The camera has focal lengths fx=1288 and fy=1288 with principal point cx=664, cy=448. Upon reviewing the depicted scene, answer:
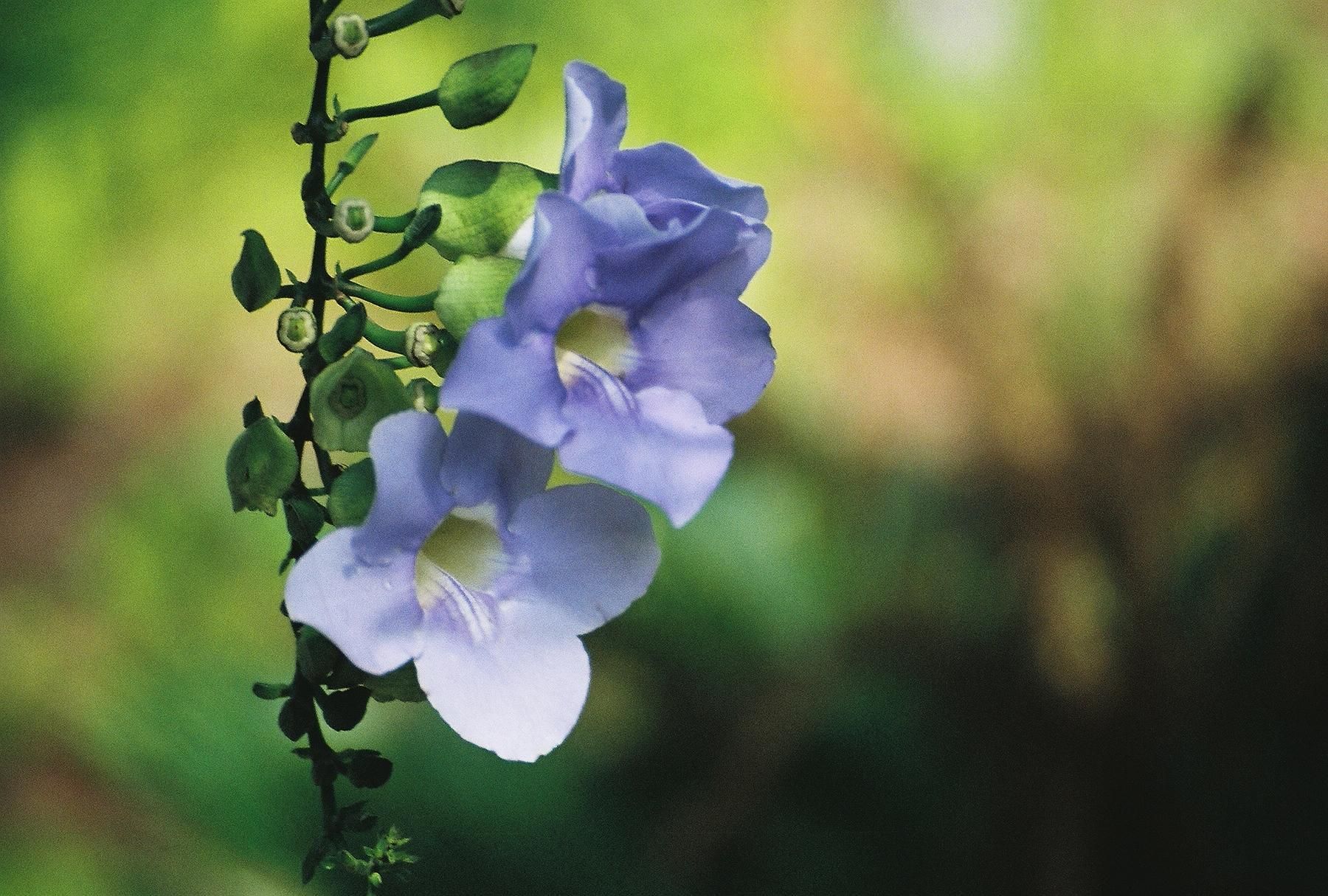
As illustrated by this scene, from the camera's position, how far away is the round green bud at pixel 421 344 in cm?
32

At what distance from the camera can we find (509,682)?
33 centimetres

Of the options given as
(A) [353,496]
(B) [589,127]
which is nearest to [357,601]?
(A) [353,496]

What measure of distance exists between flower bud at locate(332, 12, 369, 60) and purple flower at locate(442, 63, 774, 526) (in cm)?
5

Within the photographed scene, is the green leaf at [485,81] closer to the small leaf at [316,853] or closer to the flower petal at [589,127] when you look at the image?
the flower petal at [589,127]

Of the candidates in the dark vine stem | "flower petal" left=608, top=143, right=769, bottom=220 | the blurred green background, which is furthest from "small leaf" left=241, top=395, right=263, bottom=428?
the blurred green background

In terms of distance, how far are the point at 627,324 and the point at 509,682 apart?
3.8 inches

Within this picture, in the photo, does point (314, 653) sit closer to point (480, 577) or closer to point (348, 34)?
point (480, 577)

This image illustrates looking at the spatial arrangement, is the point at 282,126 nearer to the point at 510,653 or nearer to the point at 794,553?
the point at 794,553

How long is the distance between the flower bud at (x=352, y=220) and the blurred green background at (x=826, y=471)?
0.60 m

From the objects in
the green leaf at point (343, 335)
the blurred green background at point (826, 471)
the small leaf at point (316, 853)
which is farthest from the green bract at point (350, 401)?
the blurred green background at point (826, 471)

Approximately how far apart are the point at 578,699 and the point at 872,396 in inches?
31.8

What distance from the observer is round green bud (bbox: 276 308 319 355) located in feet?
1.04

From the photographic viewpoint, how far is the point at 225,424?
3.21 ft

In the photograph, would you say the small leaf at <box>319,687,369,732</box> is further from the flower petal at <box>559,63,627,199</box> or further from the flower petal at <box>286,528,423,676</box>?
the flower petal at <box>559,63,627,199</box>
